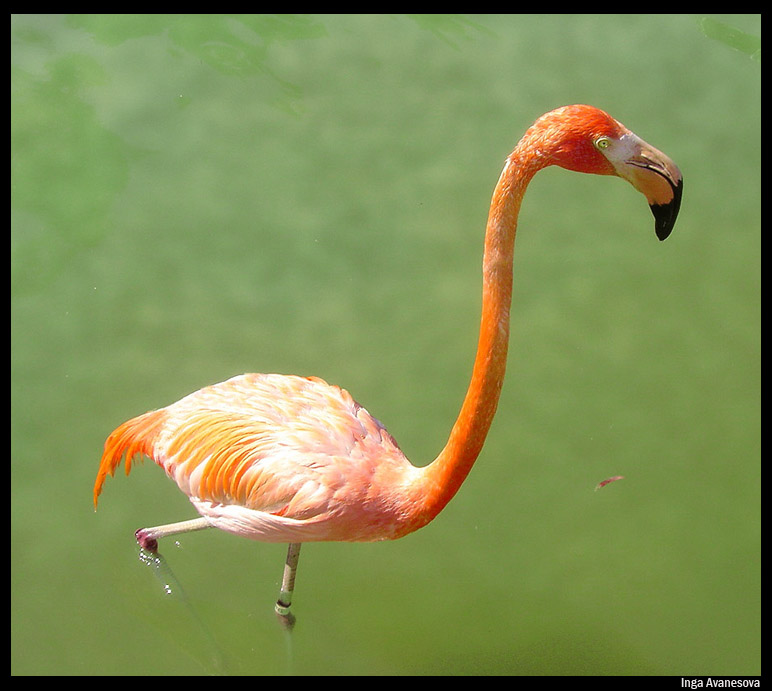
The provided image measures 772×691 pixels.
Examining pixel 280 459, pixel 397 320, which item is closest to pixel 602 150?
pixel 280 459

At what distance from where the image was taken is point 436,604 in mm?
2963

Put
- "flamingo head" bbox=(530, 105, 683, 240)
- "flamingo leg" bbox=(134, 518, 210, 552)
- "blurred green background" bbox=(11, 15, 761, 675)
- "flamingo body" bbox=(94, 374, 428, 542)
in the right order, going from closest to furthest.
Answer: "flamingo head" bbox=(530, 105, 683, 240) < "flamingo body" bbox=(94, 374, 428, 542) < "flamingo leg" bbox=(134, 518, 210, 552) < "blurred green background" bbox=(11, 15, 761, 675)

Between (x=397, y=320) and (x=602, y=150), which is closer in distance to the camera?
(x=602, y=150)

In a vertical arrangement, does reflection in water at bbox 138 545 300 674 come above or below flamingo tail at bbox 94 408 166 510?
below

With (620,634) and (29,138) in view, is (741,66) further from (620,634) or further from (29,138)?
(29,138)

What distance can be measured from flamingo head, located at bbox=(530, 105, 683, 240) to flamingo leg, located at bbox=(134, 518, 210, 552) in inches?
59.0

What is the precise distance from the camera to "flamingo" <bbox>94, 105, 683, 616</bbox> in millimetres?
2117

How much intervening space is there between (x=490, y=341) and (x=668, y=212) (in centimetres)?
52

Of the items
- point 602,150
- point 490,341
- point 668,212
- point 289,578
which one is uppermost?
point 602,150

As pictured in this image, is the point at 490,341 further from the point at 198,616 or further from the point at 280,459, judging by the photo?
the point at 198,616

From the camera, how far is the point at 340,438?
8.60 ft

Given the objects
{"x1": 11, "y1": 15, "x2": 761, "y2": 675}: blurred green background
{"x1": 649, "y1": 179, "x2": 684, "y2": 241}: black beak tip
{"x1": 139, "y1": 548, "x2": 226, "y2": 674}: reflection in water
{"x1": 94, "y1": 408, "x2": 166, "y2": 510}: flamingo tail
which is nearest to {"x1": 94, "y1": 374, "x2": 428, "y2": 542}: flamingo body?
{"x1": 94, "y1": 408, "x2": 166, "y2": 510}: flamingo tail

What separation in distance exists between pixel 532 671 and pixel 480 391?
1067mm

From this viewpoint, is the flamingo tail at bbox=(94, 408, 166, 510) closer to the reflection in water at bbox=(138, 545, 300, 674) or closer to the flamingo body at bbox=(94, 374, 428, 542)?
the flamingo body at bbox=(94, 374, 428, 542)
